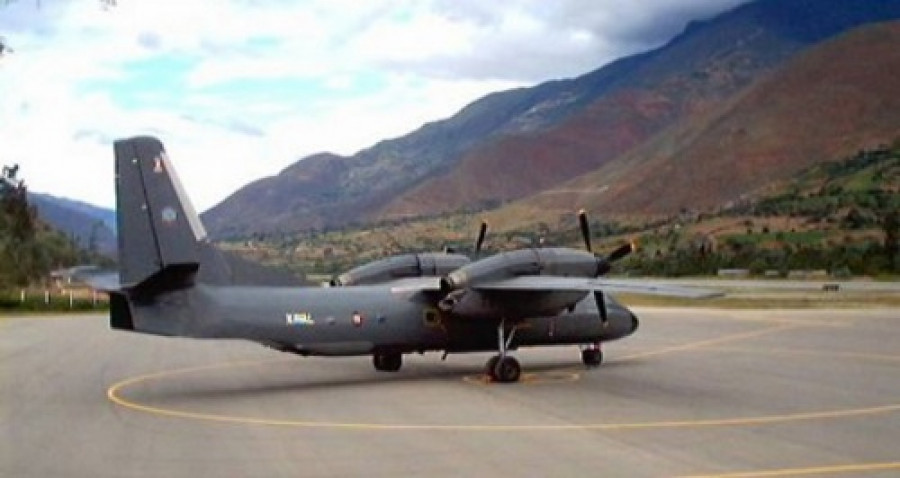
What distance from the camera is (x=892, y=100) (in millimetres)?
147000

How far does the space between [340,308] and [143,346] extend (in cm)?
1293

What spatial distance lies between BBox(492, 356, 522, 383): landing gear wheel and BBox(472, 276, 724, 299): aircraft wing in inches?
61.2

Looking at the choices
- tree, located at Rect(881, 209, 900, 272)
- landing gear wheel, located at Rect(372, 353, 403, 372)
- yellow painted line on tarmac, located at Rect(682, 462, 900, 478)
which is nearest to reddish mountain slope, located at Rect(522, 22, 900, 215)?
tree, located at Rect(881, 209, 900, 272)

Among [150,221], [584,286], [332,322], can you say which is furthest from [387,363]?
[150,221]

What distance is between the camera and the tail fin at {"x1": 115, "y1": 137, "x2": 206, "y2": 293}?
68.2ft

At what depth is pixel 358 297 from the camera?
23.2 metres

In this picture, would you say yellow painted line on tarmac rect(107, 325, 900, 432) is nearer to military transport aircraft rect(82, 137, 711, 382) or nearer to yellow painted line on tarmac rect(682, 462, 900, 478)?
military transport aircraft rect(82, 137, 711, 382)

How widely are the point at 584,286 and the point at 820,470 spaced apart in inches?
355

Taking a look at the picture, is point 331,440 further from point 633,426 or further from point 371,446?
point 633,426

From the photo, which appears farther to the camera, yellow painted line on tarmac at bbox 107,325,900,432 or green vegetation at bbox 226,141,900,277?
green vegetation at bbox 226,141,900,277

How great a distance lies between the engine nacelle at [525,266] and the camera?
76.6 feet

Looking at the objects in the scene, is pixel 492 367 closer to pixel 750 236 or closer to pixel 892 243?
pixel 892 243

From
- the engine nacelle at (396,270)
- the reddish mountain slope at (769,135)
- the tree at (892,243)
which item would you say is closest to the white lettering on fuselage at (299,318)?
the engine nacelle at (396,270)

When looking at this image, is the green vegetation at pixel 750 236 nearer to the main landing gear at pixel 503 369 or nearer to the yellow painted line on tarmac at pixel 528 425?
the main landing gear at pixel 503 369
